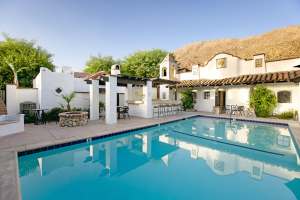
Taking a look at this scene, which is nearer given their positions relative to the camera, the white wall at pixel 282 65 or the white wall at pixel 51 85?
the white wall at pixel 51 85

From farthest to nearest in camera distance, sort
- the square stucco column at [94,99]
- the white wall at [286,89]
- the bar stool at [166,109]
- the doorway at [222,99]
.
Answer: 1. the doorway at [222,99]
2. the bar stool at [166,109]
3. the white wall at [286,89]
4. the square stucco column at [94,99]

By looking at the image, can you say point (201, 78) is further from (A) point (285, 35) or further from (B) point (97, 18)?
(A) point (285, 35)

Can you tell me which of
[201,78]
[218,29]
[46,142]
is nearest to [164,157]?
[46,142]

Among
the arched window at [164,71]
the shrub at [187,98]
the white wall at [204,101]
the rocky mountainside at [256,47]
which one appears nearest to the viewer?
the white wall at [204,101]

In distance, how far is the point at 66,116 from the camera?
7812mm

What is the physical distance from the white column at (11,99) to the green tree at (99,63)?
17.6 m

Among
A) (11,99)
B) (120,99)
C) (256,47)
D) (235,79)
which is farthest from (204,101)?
(256,47)

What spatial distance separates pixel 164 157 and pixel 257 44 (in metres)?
59.5

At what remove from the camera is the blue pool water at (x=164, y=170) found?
3.09 m

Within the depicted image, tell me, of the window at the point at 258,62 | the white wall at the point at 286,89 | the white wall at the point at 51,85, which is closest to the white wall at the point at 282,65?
the window at the point at 258,62

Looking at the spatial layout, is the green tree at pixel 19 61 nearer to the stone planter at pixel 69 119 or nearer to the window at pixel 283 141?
the stone planter at pixel 69 119

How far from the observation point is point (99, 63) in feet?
88.5

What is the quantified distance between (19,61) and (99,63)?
1321 centimetres

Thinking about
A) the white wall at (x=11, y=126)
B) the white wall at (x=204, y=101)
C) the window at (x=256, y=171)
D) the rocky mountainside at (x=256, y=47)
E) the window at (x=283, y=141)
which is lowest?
the window at (x=256, y=171)
